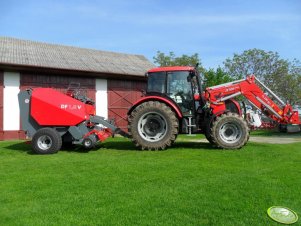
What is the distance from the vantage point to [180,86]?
427 inches

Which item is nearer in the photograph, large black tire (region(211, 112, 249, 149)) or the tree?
large black tire (region(211, 112, 249, 149))

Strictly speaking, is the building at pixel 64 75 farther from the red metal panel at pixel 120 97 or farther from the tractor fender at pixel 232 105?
the tractor fender at pixel 232 105

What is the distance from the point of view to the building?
17.1 meters

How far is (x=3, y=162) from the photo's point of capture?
869cm

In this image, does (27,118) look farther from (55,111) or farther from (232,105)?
(232,105)

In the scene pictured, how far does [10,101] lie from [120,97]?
616cm

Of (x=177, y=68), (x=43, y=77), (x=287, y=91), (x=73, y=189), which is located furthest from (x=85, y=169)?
(x=287, y=91)

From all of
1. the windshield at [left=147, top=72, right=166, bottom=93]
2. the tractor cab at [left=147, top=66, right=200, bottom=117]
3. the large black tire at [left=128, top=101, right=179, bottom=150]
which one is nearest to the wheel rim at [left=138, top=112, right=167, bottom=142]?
the large black tire at [left=128, top=101, right=179, bottom=150]

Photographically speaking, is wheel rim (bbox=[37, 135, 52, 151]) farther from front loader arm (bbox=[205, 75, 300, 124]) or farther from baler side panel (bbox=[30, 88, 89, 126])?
front loader arm (bbox=[205, 75, 300, 124])

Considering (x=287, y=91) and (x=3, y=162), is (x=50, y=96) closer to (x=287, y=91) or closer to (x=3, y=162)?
(x=3, y=162)

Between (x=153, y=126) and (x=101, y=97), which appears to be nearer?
(x=153, y=126)

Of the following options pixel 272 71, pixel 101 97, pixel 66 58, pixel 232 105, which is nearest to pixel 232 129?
pixel 232 105

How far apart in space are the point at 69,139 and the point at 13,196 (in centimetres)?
558

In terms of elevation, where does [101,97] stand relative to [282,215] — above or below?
above
